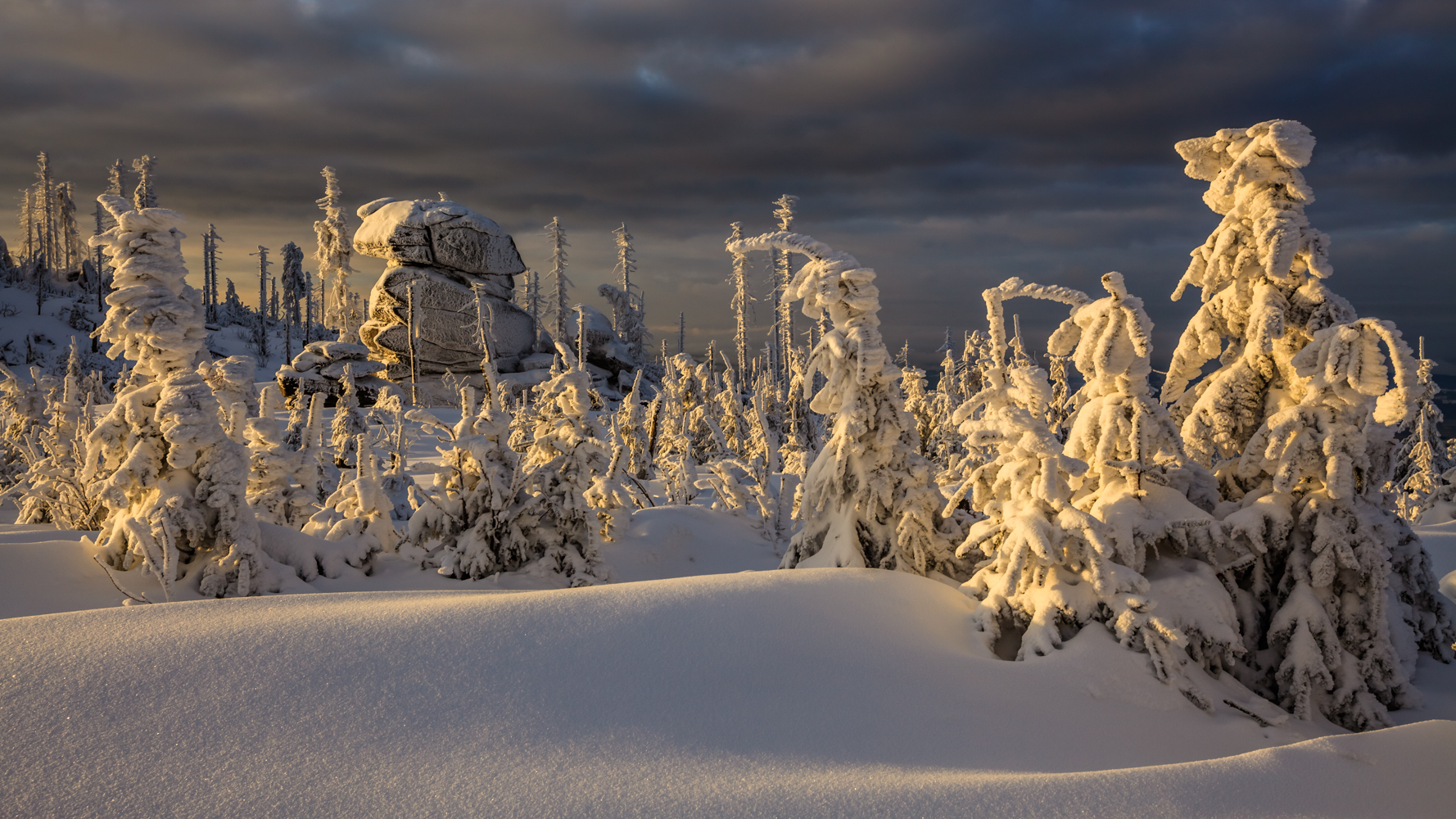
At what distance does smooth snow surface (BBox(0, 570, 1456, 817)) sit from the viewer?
275cm

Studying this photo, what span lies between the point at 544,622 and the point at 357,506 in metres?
7.11

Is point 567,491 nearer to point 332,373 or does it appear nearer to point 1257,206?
point 1257,206

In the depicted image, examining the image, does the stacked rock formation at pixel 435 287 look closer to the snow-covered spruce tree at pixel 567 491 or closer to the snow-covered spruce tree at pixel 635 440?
the snow-covered spruce tree at pixel 635 440

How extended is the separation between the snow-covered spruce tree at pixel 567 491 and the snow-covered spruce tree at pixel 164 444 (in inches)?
116

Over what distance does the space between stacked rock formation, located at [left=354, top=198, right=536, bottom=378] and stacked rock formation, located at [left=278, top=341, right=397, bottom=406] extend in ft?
2.47

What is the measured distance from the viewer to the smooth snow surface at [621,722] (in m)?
2.75

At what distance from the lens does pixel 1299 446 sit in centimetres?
549

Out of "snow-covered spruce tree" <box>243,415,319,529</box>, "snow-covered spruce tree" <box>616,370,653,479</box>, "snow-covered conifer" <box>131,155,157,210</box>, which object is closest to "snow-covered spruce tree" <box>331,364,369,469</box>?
"snow-covered spruce tree" <box>616,370,653,479</box>

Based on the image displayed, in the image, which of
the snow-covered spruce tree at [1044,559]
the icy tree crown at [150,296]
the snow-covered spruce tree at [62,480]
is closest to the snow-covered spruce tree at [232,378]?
the snow-covered spruce tree at [62,480]

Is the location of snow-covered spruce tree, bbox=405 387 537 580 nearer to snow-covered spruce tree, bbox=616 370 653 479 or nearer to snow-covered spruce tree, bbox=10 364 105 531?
snow-covered spruce tree, bbox=10 364 105 531

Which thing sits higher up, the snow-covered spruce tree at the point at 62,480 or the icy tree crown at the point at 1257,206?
the icy tree crown at the point at 1257,206

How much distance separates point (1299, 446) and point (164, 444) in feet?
33.0

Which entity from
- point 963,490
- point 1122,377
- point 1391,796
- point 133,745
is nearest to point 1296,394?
point 1122,377

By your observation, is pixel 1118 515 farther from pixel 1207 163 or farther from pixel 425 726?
pixel 425 726
